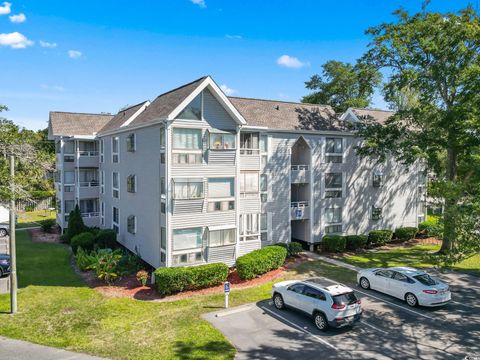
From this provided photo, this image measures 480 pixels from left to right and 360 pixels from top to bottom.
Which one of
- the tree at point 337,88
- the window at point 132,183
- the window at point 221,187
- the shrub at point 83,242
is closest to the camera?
the window at point 221,187

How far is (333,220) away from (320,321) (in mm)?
16837

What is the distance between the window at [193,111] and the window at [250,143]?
16.7ft

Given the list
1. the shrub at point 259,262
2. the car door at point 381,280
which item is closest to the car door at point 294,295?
the shrub at point 259,262

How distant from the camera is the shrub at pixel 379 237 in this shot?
32.3m

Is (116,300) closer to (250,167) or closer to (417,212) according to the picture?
(250,167)

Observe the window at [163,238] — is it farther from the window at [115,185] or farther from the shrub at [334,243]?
the shrub at [334,243]

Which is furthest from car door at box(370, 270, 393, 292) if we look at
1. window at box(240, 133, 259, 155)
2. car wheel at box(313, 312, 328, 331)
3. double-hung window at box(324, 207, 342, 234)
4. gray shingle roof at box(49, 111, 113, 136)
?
gray shingle roof at box(49, 111, 113, 136)

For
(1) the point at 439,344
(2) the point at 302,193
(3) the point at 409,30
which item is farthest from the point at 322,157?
(1) the point at 439,344

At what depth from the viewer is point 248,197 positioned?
2586 centimetres

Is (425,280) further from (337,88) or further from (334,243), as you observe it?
(337,88)

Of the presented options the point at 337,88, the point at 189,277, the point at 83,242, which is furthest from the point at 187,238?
the point at 337,88

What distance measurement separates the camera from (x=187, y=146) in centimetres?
2219

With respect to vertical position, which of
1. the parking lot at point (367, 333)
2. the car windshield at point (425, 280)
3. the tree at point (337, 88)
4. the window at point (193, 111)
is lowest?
the parking lot at point (367, 333)

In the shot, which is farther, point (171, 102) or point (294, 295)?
point (171, 102)
